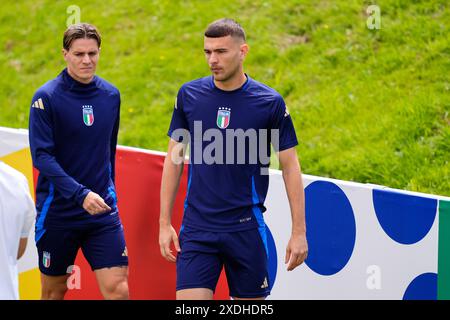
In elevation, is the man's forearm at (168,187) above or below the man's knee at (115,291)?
above

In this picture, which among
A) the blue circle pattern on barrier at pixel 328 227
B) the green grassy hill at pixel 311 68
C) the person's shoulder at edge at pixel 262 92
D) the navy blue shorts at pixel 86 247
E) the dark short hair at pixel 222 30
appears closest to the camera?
the dark short hair at pixel 222 30

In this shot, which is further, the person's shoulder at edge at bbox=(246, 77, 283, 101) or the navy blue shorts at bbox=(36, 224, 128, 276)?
the navy blue shorts at bbox=(36, 224, 128, 276)

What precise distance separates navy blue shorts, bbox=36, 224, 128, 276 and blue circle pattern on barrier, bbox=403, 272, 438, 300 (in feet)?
6.68

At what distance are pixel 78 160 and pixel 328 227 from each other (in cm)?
188

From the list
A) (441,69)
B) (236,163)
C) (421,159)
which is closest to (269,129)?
(236,163)

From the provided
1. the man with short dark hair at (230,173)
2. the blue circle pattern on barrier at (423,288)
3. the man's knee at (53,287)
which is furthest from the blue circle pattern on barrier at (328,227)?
the man's knee at (53,287)

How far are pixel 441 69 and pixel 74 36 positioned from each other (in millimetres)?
4700

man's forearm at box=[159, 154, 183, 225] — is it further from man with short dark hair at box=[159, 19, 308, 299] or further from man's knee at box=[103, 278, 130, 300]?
man's knee at box=[103, 278, 130, 300]

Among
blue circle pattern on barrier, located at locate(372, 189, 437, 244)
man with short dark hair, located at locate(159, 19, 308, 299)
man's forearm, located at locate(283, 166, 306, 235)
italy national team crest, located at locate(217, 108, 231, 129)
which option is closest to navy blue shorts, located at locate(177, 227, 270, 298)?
man with short dark hair, located at locate(159, 19, 308, 299)

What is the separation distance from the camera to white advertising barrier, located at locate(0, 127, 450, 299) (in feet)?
20.4

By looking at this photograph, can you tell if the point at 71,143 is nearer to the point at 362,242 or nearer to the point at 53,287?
the point at 53,287

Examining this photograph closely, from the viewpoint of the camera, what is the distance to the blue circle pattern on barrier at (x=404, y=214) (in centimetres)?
621

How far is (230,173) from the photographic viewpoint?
585 cm

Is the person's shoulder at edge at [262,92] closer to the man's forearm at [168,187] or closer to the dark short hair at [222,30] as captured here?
the dark short hair at [222,30]
